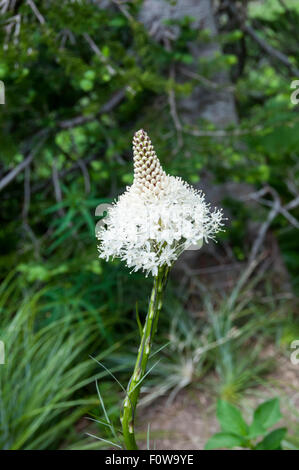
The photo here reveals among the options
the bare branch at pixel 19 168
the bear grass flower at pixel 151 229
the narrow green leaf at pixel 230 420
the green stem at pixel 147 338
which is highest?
the bare branch at pixel 19 168

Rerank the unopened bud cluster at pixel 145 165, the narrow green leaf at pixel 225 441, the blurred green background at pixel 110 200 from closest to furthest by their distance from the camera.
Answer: the unopened bud cluster at pixel 145 165 → the narrow green leaf at pixel 225 441 → the blurred green background at pixel 110 200

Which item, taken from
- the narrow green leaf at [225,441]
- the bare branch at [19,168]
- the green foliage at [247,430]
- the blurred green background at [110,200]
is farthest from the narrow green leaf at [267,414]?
the bare branch at [19,168]

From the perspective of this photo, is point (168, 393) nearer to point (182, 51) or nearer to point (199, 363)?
point (199, 363)

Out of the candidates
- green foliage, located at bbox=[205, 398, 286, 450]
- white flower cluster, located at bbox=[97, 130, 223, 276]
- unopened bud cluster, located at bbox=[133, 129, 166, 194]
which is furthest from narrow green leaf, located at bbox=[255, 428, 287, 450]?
unopened bud cluster, located at bbox=[133, 129, 166, 194]

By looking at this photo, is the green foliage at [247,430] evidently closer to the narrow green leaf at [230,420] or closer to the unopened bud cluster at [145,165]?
the narrow green leaf at [230,420]

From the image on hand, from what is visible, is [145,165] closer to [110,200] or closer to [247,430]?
[247,430]

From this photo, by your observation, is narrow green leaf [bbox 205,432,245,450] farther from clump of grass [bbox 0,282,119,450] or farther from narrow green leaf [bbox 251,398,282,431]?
clump of grass [bbox 0,282,119,450]

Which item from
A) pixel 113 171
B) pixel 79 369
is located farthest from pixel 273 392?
pixel 113 171
